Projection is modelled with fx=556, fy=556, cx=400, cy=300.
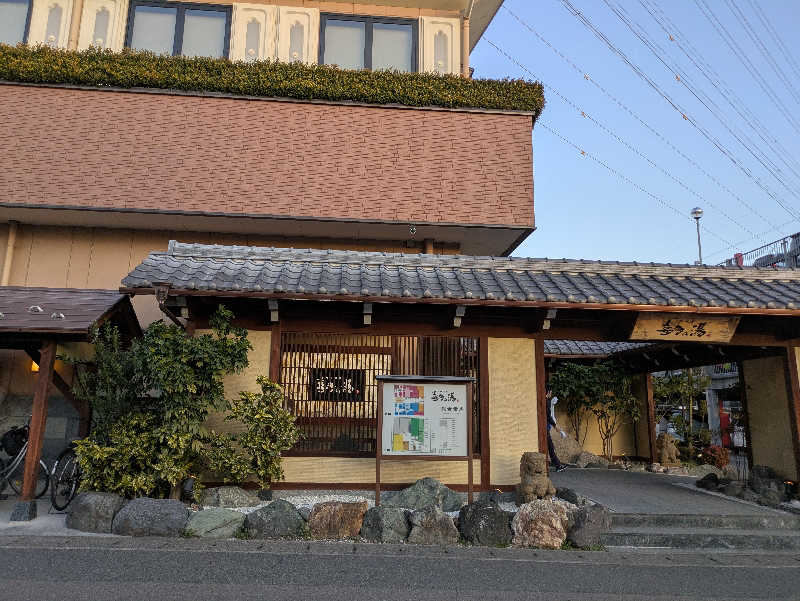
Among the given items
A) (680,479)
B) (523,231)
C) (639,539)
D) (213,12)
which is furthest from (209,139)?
(680,479)

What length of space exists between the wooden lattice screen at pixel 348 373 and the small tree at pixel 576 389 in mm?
6137

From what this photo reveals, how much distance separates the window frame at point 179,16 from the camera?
13.9 metres

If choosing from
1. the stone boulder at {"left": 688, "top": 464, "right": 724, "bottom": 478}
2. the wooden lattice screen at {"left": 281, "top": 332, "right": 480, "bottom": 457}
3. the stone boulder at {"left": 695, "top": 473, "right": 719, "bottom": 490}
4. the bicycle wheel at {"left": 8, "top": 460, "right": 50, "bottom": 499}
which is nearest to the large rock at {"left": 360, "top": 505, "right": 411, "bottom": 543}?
the wooden lattice screen at {"left": 281, "top": 332, "right": 480, "bottom": 457}

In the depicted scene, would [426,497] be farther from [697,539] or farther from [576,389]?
[576,389]

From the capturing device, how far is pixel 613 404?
14562 millimetres

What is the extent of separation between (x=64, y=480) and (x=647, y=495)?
930cm

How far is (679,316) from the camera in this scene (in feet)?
30.1

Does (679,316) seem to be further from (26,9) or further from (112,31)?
(26,9)

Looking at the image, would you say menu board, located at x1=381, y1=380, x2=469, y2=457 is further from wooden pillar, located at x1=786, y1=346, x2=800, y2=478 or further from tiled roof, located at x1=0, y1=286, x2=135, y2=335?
wooden pillar, located at x1=786, y1=346, x2=800, y2=478

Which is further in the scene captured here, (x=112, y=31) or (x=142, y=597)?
(x=112, y=31)

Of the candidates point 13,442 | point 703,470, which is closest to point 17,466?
point 13,442

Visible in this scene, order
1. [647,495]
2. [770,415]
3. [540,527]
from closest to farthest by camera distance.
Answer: [540,527] < [647,495] < [770,415]

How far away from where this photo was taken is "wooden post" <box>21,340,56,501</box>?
7469 millimetres

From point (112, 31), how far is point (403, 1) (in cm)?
740
